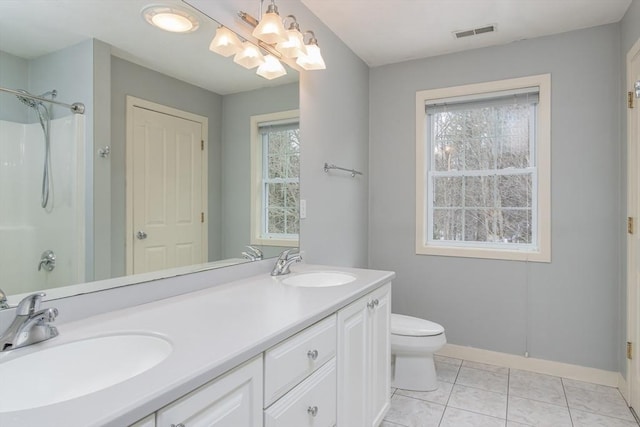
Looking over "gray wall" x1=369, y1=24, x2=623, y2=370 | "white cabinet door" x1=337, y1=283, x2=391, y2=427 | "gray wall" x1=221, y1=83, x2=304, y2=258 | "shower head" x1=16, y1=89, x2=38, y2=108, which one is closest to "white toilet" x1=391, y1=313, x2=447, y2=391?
"white cabinet door" x1=337, y1=283, x2=391, y2=427

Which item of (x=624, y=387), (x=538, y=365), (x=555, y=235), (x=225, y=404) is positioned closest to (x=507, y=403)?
(x=538, y=365)

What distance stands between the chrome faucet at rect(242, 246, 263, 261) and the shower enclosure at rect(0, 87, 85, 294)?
79cm

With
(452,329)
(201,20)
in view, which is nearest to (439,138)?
(452,329)

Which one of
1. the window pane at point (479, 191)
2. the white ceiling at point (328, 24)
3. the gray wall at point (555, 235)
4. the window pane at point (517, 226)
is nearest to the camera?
the white ceiling at point (328, 24)

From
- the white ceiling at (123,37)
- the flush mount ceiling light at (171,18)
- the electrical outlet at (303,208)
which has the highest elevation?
the flush mount ceiling light at (171,18)


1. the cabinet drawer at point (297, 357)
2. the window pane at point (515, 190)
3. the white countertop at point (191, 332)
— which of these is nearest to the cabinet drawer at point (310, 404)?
the cabinet drawer at point (297, 357)

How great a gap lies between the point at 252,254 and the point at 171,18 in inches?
43.7

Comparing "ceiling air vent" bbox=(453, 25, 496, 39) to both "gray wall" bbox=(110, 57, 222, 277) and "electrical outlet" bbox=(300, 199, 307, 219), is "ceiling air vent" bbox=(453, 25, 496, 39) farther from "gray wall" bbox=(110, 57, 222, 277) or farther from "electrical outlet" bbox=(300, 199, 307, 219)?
"gray wall" bbox=(110, 57, 222, 277)

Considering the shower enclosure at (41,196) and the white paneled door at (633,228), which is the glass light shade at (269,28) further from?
the white paneled door at (633,228)

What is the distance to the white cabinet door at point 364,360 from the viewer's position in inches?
56.6

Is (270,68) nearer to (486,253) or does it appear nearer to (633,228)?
(486,253)

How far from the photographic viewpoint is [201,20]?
1.55 meters

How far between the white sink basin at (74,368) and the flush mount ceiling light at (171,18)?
1145mm

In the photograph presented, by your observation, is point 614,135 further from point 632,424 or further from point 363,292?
point 363,292
